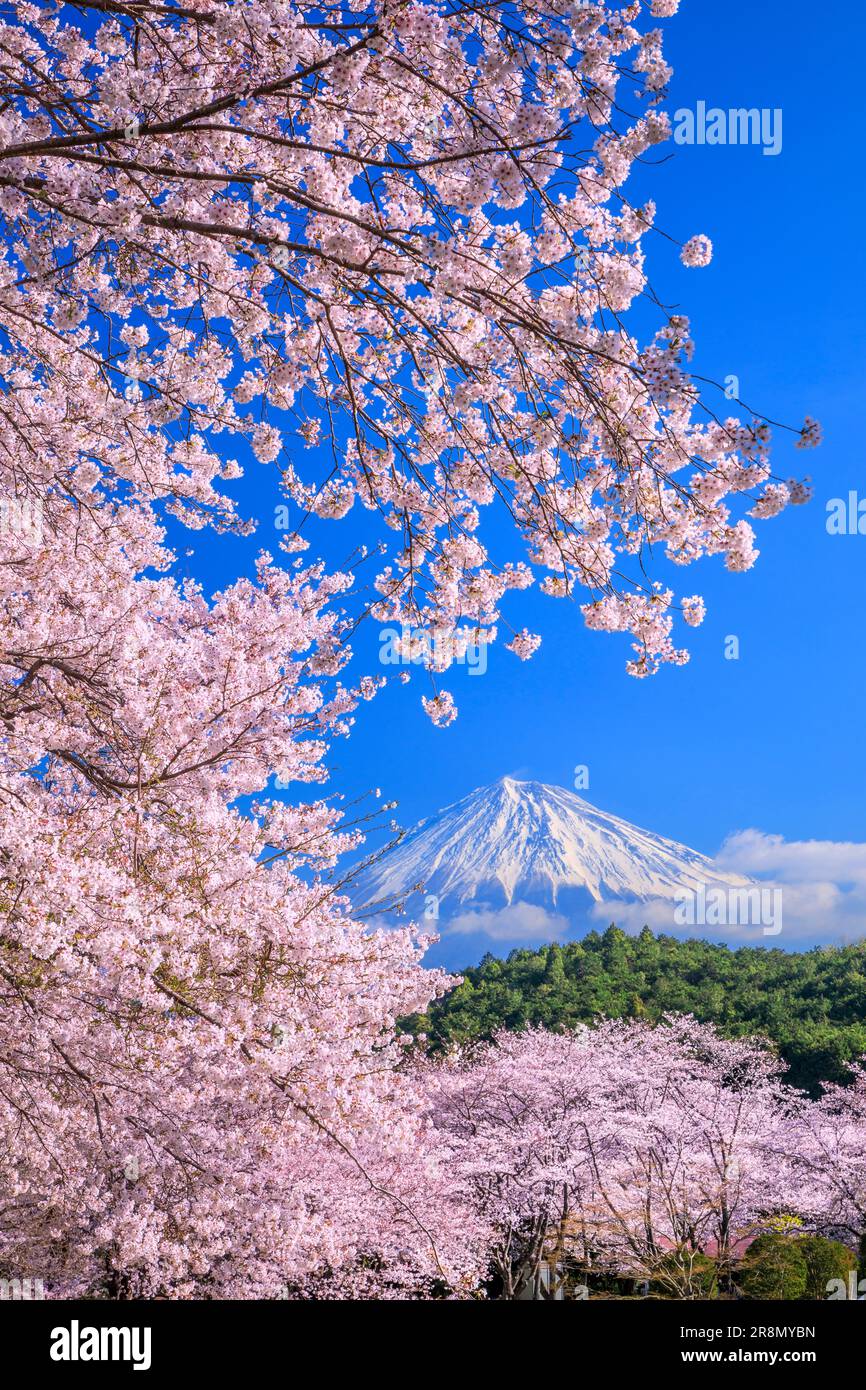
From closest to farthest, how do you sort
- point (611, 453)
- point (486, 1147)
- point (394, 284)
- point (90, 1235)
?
1. point (611, 453)
2. point (394, 284)
3. point (90, 1235)
4. point (486, 1147)

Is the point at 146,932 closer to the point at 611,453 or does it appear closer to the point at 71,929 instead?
the point at 71,929

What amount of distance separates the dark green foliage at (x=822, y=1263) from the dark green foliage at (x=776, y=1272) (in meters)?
0.14

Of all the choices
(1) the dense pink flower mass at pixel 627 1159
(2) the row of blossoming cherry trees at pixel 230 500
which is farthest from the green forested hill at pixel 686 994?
(2) the row of blossoming cherry trees at pixel 230 500

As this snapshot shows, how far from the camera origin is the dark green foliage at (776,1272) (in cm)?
1498

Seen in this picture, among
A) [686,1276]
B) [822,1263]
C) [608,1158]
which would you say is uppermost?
[608,1158]

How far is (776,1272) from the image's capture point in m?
15.2

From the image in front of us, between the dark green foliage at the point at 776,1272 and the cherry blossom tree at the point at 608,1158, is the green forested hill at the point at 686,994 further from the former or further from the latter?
the dark green foliage at the point at 776,1272

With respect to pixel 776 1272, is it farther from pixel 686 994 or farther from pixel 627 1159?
pixel 686 994

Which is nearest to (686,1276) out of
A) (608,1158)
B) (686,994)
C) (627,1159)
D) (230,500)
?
(627,1159)

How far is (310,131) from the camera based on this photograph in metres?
4.23

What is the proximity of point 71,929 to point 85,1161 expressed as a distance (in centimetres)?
406

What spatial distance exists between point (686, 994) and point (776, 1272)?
15.6 m

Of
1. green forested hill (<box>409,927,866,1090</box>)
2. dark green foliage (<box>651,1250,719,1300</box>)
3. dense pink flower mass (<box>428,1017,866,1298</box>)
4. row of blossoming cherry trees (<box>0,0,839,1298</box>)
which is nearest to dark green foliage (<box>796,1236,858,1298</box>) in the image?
dense pink flower mass (<box>428,1017,866,1298</box>)
